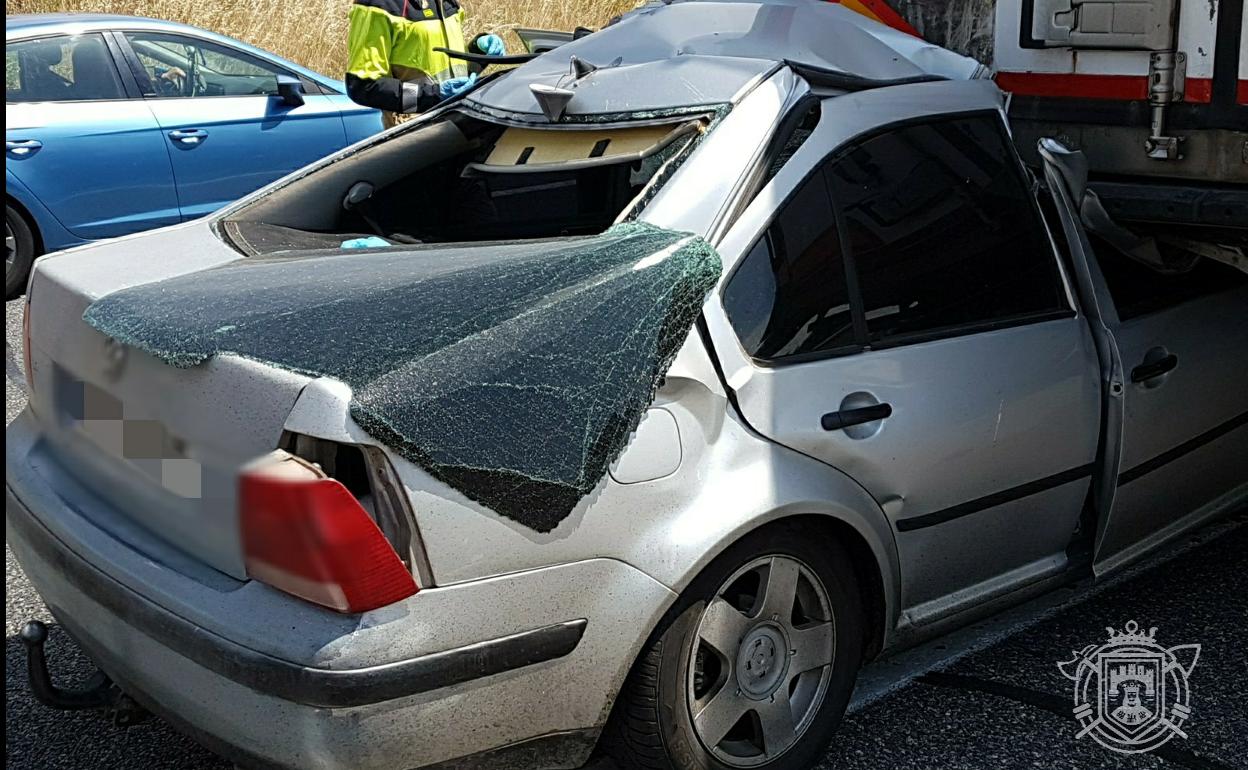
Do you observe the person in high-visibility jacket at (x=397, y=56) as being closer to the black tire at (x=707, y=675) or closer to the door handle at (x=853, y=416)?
the door handle at (x=853, y=416)

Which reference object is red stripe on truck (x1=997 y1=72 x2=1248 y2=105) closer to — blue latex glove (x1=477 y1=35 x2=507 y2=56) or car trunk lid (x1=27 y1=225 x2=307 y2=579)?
car trunk lid (x1=27 y1=225 x2=307 y2=579)

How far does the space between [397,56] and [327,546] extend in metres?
5.29

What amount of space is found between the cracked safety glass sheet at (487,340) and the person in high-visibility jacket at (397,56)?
4.36m

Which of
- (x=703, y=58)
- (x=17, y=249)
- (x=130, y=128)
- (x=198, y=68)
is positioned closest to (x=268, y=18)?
(x=198, y=68)

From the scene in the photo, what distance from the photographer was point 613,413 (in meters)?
2.54

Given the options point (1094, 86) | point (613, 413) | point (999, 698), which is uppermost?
point (1094, 86)

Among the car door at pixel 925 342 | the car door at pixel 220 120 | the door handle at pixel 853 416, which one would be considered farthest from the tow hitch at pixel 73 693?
the car door at pixel 220 120

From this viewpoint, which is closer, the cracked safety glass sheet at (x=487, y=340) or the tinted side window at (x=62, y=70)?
the cracked safety glass sheet at (x=487, y=340)

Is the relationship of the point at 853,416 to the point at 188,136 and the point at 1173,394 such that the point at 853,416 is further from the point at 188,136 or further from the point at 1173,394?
the point at 188,136

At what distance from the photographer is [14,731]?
3.33 meters

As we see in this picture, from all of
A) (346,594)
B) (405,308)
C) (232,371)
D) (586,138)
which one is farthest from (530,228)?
(346,594)

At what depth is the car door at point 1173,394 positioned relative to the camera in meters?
3.56

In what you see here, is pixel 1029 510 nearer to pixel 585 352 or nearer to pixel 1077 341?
pixel 1077 341

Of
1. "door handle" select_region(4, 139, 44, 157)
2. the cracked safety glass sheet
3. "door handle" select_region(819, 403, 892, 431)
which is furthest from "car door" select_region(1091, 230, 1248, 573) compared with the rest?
"door handle" select_region(4, 139, 44, 157)
